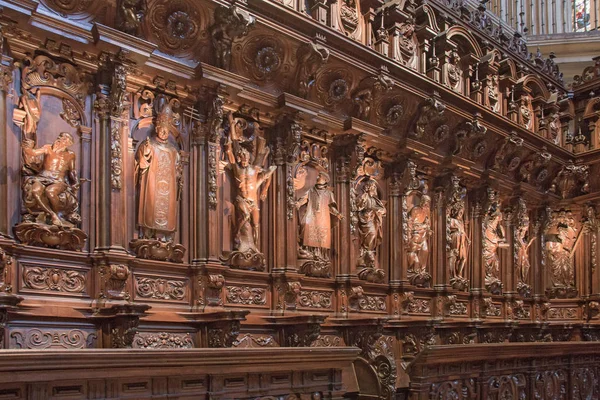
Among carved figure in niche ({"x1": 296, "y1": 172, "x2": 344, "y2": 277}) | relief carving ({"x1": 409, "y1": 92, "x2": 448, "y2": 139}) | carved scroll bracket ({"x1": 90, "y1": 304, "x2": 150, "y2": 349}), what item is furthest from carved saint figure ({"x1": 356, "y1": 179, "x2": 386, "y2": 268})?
carved scroll bracket ({"x1": 90, "y1": 304, "x2": 150, "y2": 349})

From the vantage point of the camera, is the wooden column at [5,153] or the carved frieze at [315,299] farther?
the carved frieze at [315,299]

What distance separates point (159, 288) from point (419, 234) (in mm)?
5470

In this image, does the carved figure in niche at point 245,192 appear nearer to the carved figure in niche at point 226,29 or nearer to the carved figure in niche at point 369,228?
the carved figure in niche at point 226,29

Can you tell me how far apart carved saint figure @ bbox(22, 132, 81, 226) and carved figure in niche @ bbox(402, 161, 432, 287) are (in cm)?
606

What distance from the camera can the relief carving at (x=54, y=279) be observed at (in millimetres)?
7160

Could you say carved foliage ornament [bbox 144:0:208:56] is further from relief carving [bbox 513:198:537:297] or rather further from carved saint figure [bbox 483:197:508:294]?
relief carving [bbox 513:198:537:297]

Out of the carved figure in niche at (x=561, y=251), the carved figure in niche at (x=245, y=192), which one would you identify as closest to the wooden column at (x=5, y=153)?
the carved figure in niche at (x=245, y=192)

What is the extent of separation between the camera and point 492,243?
14.2 m

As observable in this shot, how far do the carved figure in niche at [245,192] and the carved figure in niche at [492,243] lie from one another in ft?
19.6

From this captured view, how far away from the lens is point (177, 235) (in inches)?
346

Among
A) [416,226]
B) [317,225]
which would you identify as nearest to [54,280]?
[317,225]

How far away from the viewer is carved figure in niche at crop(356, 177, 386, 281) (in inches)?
440

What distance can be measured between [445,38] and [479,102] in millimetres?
1590

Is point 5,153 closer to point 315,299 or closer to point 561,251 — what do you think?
point 315,299
